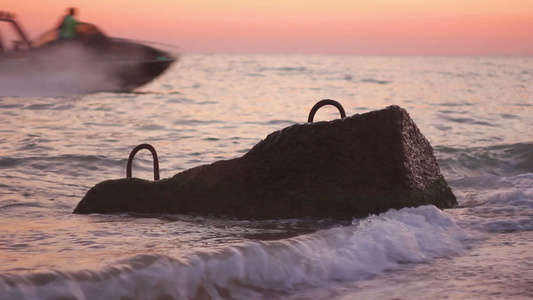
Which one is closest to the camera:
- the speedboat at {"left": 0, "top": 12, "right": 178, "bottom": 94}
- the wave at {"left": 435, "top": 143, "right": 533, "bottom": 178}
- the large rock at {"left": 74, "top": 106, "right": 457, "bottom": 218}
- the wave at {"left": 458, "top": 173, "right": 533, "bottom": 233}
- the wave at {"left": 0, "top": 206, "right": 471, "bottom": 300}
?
the wave at {"left": 0, "top": 206, "right": 471, "bottom": 300}

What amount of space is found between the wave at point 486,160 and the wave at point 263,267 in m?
6.18

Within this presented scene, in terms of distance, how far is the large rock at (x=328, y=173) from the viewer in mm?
5734

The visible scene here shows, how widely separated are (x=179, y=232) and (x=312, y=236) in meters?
1.00

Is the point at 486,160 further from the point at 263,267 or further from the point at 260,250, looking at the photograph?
the point at 263,267

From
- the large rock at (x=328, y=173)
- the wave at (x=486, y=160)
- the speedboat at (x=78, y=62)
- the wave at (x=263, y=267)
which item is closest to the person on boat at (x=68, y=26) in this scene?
the speedboat at (x=78, y=62)

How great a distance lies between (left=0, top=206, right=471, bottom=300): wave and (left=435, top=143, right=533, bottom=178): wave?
6.18m

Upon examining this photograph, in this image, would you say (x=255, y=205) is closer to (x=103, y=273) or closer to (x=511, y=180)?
(x=103, y=273)

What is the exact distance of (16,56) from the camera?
19969mm

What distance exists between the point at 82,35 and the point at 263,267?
16.6 meters

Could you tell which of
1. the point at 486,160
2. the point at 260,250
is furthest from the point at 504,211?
the point at 486,160

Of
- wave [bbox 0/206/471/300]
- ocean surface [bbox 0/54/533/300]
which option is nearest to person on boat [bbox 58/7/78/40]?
ocean surface [bbox 0/54/533/300]

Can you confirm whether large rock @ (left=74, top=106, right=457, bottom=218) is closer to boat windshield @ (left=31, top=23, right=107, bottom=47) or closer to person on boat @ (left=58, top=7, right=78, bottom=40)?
person on boat @ (left=58, top=7, right=78, bottom=40)

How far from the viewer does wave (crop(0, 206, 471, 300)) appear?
12.9 ft

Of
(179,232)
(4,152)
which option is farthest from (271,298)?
(4,152)
